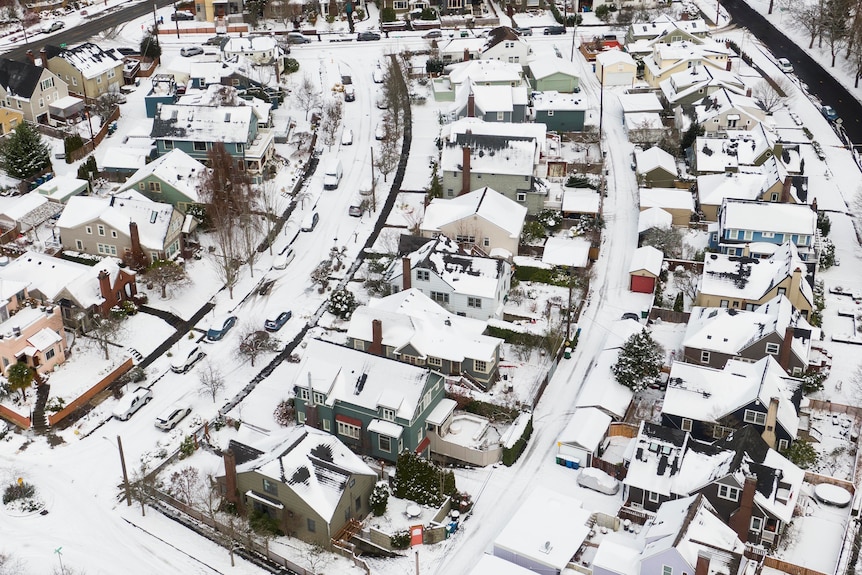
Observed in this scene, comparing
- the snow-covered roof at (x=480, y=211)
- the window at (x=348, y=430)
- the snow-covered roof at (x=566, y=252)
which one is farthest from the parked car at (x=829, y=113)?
the window at (x=348, y=430)

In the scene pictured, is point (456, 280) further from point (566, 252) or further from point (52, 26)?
point (52, 26)

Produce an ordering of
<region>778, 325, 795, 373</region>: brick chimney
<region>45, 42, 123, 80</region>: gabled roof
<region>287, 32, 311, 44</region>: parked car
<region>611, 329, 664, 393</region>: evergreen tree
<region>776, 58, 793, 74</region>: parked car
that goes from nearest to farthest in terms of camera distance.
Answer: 1. <region>778, 325, 795, 373</region>: brick chimney
2. <region>611, 329, 664, 393</region>: evergreen tree
3. <region>45, 42, 123, 80</region>: gabled roof
4. <region>776, 58, 793, 74</region>: parked car
5. <region>287, 32, 311, 44</region>: parked car

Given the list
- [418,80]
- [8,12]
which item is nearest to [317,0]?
[418,80]

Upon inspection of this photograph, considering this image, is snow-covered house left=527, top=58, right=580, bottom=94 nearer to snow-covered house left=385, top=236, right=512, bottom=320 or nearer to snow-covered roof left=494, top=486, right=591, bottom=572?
snow-covered house left=385, top=236, right=512, bottom=320

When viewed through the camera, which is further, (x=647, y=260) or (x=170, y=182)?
(x=170, y=182)

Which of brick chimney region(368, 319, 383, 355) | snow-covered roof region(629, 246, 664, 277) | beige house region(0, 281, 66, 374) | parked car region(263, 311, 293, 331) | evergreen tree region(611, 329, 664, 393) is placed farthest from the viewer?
snow-covered roof region(629, 246, 664, 277)

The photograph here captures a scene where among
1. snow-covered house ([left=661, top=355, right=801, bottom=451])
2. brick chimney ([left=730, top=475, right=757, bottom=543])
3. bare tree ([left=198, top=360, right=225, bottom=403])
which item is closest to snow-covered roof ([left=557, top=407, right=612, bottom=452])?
snow-covered house ([left=661, top=355, right=801, bottom=451])

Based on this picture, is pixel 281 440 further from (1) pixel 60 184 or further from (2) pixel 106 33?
(2) pixel 106 33

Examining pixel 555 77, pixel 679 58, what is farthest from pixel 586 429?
pixel 679 58
